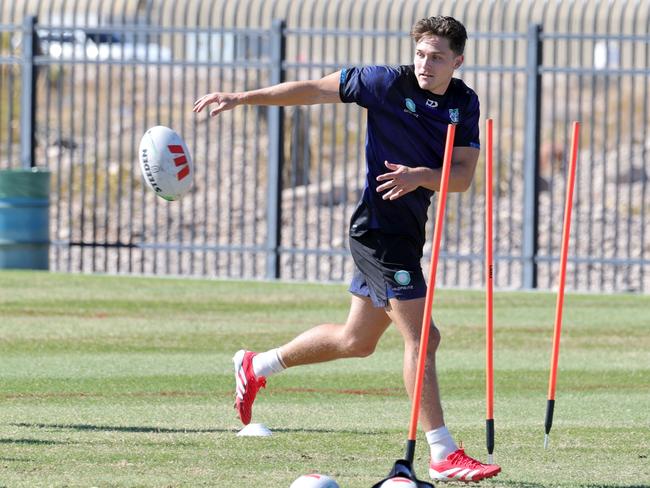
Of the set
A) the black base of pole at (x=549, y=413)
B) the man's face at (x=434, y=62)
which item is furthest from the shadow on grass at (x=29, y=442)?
the man's face at (x=434, y=62)

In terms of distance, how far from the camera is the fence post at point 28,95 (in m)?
18.2

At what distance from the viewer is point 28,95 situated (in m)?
18.4

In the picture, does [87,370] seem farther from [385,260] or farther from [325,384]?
[385,260]

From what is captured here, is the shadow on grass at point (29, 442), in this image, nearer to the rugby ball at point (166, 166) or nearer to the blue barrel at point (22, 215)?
the rugby ball at point (166, 166)

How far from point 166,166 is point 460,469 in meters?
3.02

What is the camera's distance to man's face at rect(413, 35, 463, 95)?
24.1 feet

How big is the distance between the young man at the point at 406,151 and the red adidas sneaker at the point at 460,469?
0.06 m

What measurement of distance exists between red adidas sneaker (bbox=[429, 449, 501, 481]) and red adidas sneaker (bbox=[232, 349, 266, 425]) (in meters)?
1.46

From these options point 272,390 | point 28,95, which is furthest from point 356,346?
point 28,95

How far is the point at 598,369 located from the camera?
11.3m

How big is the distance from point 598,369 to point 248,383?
3667 millimetres

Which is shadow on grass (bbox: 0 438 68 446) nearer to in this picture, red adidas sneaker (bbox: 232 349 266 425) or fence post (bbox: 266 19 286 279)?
red adidas sneaker (bbox: 232 349 266 425)

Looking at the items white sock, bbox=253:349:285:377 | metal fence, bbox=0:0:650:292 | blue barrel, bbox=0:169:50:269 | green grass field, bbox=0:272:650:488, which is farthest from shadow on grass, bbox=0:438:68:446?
blue barrel, bbox=0:169:50:269

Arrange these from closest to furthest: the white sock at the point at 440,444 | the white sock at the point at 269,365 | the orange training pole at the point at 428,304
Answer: the orange training pole at the point at 428,304 < the white sock at the point at 440,444 < the white sock at the point at 269,365
